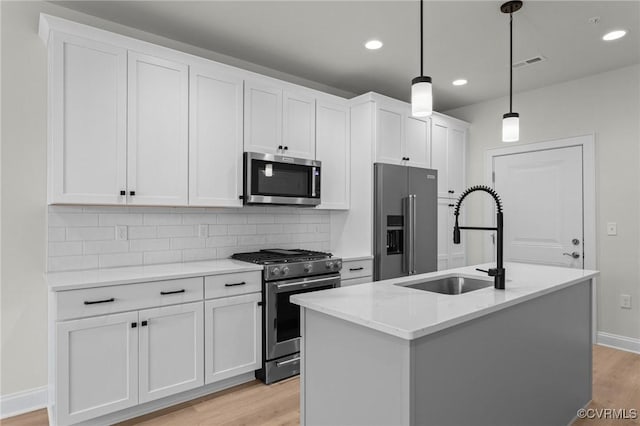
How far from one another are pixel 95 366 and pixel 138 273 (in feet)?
1.94

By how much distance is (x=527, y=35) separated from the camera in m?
3.08

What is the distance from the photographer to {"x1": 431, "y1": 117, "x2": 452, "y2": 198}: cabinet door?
4.51 m

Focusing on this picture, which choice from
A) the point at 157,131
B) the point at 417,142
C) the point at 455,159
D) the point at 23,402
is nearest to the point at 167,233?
the point at 157,131

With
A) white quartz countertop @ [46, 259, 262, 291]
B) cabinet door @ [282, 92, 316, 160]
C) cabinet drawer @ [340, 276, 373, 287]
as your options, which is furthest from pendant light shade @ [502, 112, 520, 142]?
white quartz countertop @ [46, 259, 262, 291]

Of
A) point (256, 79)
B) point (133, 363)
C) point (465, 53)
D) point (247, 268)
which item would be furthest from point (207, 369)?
point (465, 53)

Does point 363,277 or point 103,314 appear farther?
point 363,277

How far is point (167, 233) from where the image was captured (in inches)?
122

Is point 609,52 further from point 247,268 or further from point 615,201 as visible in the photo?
point 247,268

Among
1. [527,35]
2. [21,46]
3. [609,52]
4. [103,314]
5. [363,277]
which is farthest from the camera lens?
[363,277]

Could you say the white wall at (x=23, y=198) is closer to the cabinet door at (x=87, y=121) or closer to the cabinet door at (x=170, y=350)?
the cabinet door at (x=87, y=121)

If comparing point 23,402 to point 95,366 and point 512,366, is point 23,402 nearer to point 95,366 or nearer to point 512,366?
point 95,366

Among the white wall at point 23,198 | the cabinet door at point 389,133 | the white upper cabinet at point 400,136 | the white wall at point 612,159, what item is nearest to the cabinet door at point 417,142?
the white upper cabinet at point 400,136

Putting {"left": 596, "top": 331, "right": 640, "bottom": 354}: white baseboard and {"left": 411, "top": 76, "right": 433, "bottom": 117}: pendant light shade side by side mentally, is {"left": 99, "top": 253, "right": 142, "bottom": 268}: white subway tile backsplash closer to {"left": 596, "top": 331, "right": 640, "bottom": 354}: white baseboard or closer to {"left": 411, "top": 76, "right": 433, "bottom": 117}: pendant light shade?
{"left": 411, "top": 76, "right": 433, "bottom": 117}: pendant light shade

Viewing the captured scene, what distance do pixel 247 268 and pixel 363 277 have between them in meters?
1.28
